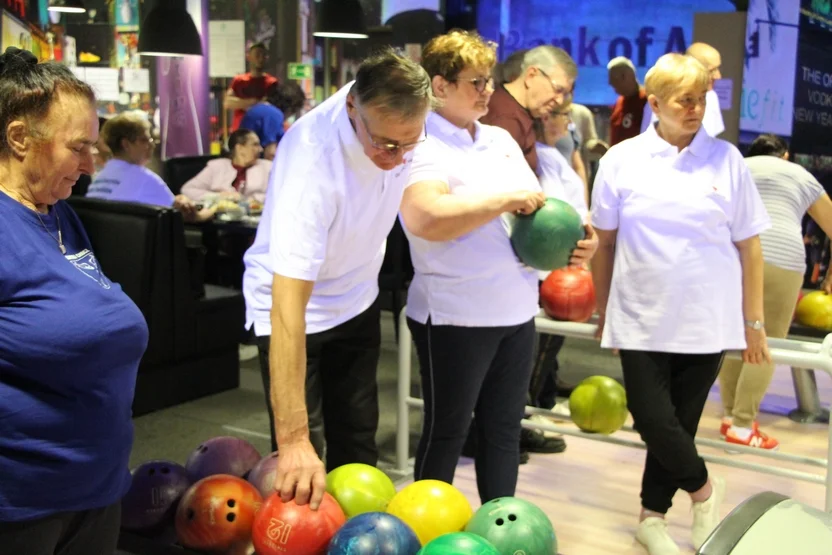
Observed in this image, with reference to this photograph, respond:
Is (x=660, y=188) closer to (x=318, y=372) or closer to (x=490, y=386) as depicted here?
(x=490, y=386)

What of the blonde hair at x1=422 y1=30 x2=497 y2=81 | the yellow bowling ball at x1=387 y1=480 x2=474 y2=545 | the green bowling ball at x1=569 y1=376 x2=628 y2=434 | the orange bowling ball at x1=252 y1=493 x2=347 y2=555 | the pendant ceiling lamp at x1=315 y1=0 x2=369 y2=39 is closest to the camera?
the orange bowling ball at x1=252 y1=493 x2=347 y2=555

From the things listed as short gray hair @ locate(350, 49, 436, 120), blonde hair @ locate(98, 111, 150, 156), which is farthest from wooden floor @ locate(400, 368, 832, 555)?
blonde hair @ locate(98, 111, 150, 156)

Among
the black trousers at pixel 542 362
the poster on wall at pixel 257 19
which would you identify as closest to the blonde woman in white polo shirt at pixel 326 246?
the black trousers at pixel 542 362

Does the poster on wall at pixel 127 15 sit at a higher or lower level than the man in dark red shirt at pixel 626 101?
higher

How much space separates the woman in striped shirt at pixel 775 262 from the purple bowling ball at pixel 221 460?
2366 millimetres

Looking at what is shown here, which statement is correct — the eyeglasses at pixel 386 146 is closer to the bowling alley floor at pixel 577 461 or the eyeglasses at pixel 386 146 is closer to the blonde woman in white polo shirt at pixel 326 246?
the blonde woman in white polo shirt at pixel 326 246

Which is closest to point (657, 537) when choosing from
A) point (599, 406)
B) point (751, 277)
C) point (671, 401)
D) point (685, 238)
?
point (671, 401)

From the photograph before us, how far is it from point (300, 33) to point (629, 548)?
21.4 ft

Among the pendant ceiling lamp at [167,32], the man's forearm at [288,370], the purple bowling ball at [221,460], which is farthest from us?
the pendant ceiling lamp at [167,32]

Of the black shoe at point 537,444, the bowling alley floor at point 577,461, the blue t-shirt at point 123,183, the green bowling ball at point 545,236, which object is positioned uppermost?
the green bowling ball at point 545,236

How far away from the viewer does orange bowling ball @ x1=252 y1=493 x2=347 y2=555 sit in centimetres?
226

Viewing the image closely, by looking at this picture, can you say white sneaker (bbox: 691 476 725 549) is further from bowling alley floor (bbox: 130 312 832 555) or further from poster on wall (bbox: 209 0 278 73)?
poster on wall (bbox: 209 0 278 73)

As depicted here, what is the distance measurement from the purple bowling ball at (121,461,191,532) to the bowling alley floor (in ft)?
4.32

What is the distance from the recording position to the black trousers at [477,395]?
2611 mm
